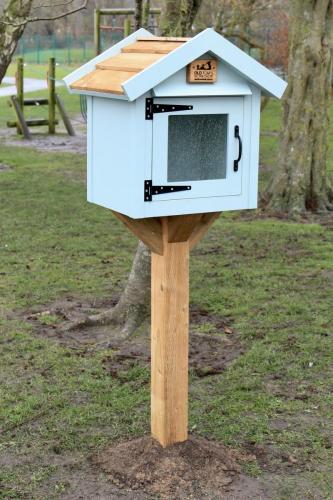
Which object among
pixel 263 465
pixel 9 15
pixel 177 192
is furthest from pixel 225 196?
pixel 9 15

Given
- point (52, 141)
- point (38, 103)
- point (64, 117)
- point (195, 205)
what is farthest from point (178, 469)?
point (38, 103)

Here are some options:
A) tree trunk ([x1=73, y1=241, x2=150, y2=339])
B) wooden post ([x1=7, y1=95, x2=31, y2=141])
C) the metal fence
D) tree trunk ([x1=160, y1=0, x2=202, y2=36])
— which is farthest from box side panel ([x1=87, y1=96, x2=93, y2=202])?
the metal fence

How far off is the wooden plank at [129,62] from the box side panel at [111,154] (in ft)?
0.52

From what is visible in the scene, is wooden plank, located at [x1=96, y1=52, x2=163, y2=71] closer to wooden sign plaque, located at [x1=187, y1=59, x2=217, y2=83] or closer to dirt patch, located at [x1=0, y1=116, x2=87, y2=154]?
wooden sign plaque, located at [x1=187, y1=59, x2=217, y2=83]

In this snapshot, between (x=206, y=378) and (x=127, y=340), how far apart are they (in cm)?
91

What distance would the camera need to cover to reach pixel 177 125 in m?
3.87

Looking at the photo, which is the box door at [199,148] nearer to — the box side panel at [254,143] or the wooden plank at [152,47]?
the box side panel at [254,143]

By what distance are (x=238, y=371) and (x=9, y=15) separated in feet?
19.2

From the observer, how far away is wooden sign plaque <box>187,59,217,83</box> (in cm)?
381

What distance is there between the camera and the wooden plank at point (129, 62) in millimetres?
3824

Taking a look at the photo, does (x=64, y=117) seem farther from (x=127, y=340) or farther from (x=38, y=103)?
(x=127, y=340)

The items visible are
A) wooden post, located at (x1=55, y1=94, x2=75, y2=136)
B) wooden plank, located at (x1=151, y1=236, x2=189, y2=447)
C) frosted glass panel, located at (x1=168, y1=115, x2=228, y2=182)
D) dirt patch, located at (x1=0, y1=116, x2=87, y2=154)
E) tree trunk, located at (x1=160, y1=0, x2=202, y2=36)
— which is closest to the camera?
frosted glass panel, located at (x1=168, y1=115, x2=228, y2=182)

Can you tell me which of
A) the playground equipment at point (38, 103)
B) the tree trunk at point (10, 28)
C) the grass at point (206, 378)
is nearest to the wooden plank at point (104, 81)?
the grass at point (206, 378)

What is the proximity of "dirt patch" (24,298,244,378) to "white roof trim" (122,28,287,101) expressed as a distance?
226 cm
